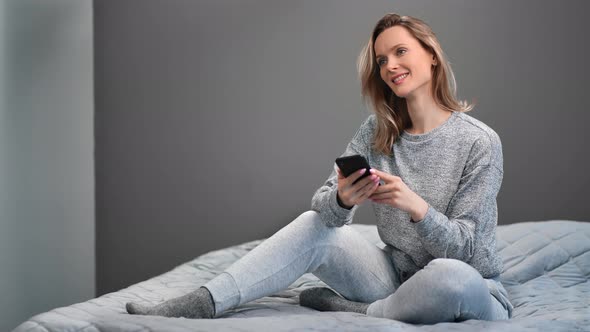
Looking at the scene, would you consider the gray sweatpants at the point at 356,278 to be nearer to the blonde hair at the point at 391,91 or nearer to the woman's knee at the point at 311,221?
the woman's knee at the point at 311,221

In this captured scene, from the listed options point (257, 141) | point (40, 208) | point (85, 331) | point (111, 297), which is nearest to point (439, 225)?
point (85, 331)

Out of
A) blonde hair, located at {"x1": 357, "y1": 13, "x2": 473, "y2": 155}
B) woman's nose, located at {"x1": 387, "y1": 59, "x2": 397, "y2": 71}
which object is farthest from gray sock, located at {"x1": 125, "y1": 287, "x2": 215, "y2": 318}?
woman's nose, located at {"x1": 387, "y1": 59, "x2": 397, "y2": 71}

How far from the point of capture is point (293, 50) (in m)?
3.17

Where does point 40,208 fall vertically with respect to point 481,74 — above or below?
below

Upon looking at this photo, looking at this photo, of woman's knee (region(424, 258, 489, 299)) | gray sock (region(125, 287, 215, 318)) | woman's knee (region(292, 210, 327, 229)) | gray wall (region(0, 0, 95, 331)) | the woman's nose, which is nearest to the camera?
woman's knee (region(424, 258, 489, 299))

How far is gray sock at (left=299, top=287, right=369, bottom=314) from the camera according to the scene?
5.46ft

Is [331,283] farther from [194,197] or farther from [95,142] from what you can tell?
[95,142]

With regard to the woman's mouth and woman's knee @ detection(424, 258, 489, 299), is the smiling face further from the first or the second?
woman's knee @ detection(424, 258, 489, 299)

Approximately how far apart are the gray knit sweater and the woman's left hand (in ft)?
0.07

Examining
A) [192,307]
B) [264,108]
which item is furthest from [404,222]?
[264,108]

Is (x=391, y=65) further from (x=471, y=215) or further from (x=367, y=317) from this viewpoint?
(x=367, y=317)

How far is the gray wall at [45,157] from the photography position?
9.23 feet

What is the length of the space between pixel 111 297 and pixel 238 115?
1513mm

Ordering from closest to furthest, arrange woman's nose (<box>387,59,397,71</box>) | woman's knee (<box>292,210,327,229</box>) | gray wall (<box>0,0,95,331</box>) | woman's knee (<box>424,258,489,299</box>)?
woman's knee (<box>424,258,489,299</box>)
woman's knee (<box>292,210,327,229</box>)
woman's nose (<box>387,59,397,71</box>)
gray wall (<box>0,0,95,331</box>)
